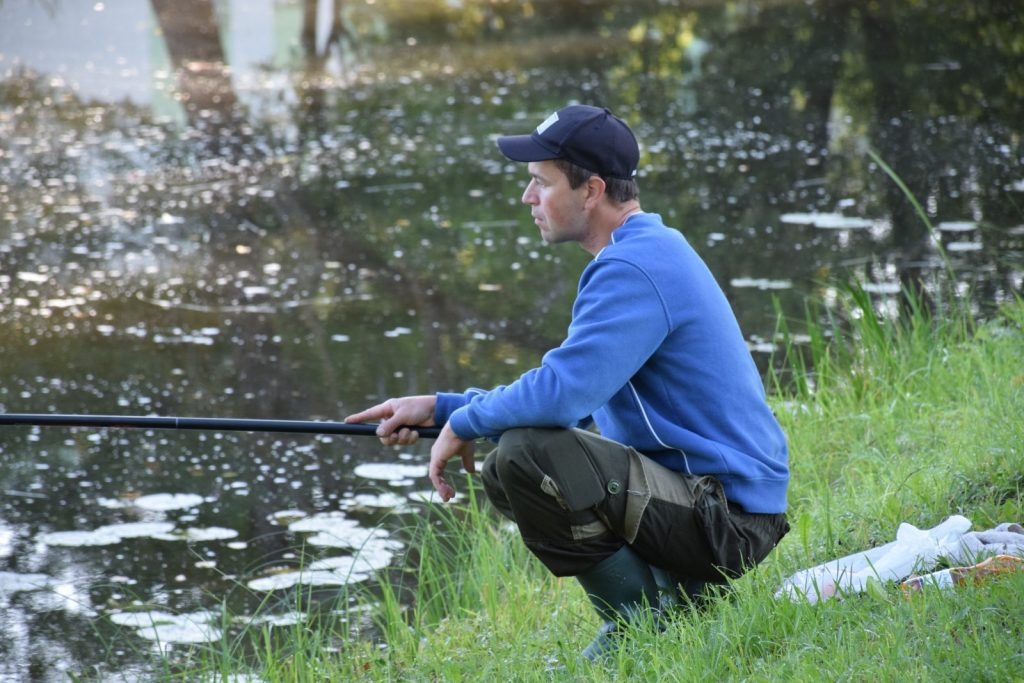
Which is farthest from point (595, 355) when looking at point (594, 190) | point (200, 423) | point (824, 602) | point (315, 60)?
point (315, 60)

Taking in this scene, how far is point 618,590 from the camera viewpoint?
301cm

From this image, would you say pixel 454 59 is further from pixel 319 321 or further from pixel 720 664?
pixel 720 664

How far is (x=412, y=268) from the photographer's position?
6.97 metres

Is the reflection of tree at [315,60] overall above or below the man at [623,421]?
above

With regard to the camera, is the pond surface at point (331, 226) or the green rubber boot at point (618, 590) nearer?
the green rubber boot at point (618, 590)

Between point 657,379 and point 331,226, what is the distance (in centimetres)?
488

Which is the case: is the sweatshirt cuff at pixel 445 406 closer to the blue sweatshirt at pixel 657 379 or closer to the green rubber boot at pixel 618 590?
the blue sweatshirt at pixel 657 379

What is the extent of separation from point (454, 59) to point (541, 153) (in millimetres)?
8871

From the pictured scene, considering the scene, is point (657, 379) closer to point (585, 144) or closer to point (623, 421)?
point (623, 421)

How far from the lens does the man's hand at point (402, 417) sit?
3.11 metres

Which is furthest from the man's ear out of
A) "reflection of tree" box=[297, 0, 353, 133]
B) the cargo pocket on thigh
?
"reflection of tree" box=[297, 0, 353, 133]

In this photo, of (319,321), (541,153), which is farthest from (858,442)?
(319,321)

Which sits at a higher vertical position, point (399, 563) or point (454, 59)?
point (454, 59)

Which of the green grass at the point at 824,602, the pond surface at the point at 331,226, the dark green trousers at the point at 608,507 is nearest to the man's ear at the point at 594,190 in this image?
the dark green trousers at the point at 608,507
